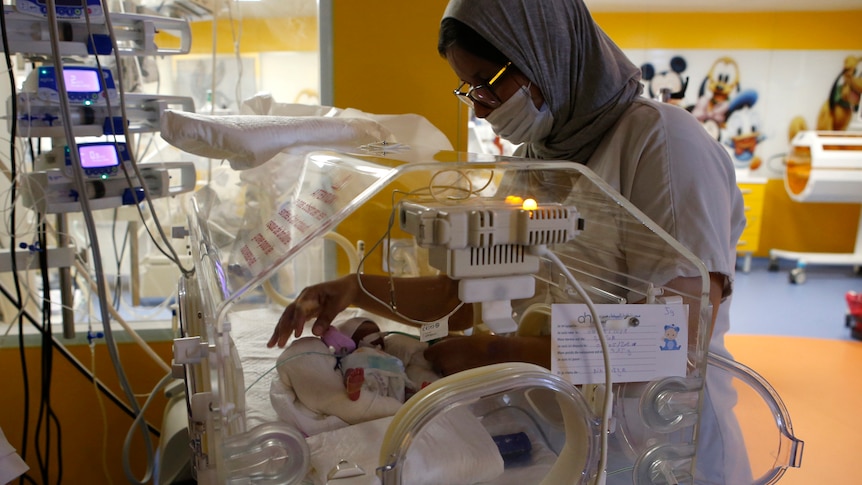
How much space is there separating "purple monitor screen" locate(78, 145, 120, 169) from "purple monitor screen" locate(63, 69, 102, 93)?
14 centimetres

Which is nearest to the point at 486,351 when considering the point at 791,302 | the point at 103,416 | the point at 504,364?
the point at 504,364

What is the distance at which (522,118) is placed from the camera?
1139 mm

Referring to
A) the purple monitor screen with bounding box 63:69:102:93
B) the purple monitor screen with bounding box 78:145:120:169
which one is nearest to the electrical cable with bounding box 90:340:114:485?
the purple monitor screen with bounding box 78:145:120:169

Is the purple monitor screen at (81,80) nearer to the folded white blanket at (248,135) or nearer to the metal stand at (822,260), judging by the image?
the folded white blanket at (248,135)

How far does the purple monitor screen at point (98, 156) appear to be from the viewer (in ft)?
4.78

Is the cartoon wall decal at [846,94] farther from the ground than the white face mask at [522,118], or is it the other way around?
the cartoon wall decal at [846,94]

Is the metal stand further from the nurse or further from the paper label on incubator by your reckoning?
the paper label on incubator

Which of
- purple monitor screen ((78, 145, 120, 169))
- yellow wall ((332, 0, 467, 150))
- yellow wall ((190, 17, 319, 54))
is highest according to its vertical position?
yellow wall ((190, 17, 319, 54))

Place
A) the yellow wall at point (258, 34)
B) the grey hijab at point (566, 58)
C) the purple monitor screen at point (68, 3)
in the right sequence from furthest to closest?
the yellow wall at point (258, 34) < the purple monitor screen at point (68, 3) < the grey hijab at point (566, 58)

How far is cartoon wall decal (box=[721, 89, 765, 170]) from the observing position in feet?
19.1

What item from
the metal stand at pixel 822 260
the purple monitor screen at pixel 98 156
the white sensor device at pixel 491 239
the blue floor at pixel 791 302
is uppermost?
the purple monitor screen at pixel 98 156

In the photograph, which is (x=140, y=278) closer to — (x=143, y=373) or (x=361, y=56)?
(x=143, y=373)

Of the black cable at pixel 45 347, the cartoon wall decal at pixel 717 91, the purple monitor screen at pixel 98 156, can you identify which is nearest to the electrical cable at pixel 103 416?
the black cable at pixel 45 347

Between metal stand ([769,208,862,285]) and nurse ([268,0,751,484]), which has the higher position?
nurse ([268,0,751,484])
